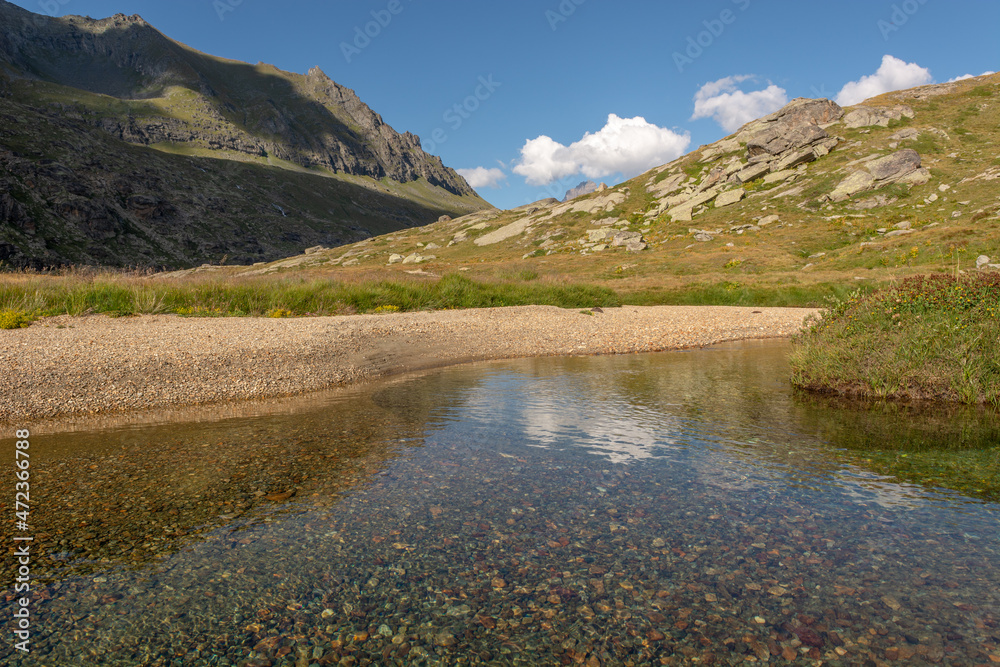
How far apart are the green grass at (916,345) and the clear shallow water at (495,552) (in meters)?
3.69

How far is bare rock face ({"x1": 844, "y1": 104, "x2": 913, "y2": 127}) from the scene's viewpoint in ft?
247

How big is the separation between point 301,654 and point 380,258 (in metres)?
81.7

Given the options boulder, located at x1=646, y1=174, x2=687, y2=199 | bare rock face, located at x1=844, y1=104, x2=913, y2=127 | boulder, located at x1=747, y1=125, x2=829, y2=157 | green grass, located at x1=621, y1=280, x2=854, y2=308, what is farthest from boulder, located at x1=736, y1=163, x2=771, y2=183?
green grass, located at x1=621, y1=280, x2=854, y2=308

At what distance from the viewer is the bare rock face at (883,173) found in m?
60.7

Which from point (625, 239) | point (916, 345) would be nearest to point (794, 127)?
point (625, 239)

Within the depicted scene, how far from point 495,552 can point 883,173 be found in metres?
76.0

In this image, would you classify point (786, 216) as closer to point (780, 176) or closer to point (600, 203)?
point (780, 176)

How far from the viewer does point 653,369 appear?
704 inches

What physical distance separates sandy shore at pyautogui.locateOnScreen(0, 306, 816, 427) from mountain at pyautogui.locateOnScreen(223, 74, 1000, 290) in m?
17.8

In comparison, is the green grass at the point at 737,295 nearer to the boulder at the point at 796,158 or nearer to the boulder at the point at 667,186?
the boulder at the point at 796,158

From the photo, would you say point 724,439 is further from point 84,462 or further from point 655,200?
point 655,200

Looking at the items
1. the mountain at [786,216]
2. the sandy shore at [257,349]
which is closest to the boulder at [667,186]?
the mountain at [786,216]

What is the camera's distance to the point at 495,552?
5828 millimetres

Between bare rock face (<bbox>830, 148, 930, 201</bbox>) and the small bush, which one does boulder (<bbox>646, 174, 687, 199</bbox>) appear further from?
the small bush
